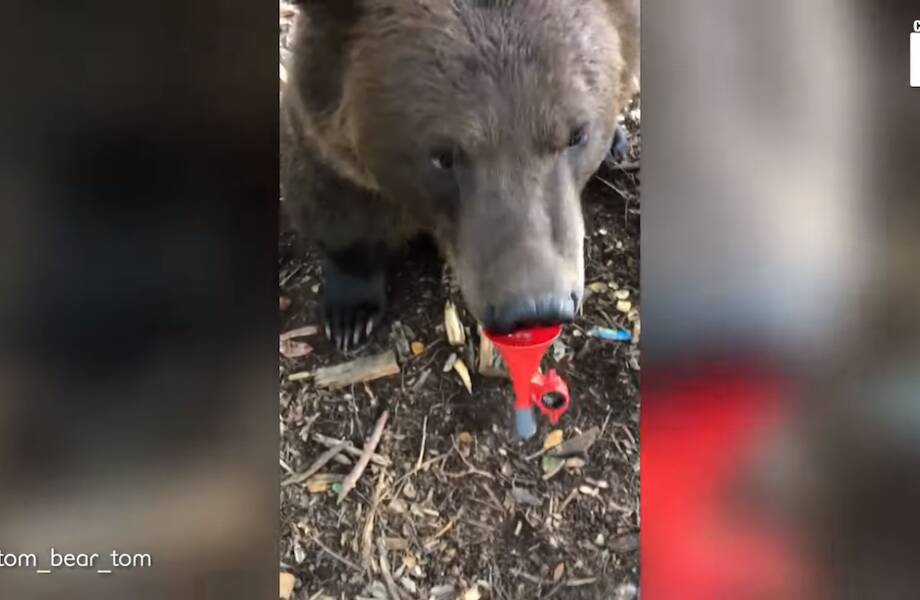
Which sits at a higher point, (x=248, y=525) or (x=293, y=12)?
(x=293, y=12)

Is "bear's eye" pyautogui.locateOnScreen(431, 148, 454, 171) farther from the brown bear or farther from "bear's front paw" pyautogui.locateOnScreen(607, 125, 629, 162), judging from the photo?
"bear's front paw" pyautogui.locateOnScreen(607, 125, 629, 162)

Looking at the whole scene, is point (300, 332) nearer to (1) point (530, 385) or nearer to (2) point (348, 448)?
(2) point (348, 448)

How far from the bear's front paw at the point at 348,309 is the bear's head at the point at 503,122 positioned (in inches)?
4.6

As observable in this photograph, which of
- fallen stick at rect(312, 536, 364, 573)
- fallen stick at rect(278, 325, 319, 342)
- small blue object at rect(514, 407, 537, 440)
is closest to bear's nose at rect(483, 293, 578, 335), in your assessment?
small blue object at rect(514, 407, 537, 440)

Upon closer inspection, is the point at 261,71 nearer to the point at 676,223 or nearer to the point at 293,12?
the point at 293,12

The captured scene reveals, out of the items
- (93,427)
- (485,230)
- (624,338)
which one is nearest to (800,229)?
(624,338)

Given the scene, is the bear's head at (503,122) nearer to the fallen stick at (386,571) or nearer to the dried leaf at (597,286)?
the dried leaf at (597,286)

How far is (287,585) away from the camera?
115 centimetres

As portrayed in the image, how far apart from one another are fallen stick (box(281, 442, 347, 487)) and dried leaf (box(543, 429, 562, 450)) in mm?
237

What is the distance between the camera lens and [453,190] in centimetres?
113

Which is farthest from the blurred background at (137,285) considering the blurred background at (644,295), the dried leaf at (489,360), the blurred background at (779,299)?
the blurred background at (779,299)

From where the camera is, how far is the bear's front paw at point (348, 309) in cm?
113

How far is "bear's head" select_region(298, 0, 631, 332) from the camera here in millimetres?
1088

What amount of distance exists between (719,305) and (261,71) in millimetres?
594
